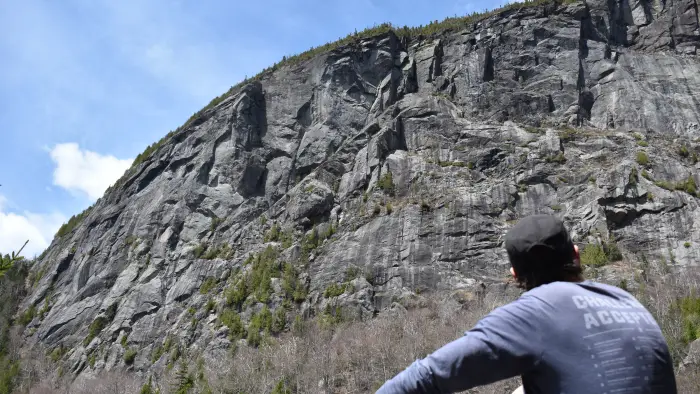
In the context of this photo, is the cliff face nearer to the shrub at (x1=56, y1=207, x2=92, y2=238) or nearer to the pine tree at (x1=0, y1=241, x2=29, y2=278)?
the shrub at (x1=56, y1=207, x2=92, y2=238)

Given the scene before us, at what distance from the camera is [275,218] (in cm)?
4084

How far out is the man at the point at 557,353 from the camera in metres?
1.64

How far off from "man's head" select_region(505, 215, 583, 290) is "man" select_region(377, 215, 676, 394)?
181mm

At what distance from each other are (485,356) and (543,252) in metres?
0.47

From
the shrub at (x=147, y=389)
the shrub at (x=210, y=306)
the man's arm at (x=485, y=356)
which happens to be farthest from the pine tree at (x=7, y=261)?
the shrub at (x=210, y=306)

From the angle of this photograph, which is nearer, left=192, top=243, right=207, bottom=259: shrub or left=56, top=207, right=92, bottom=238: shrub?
left=192, top=243, right=207, bottom=259: shrub

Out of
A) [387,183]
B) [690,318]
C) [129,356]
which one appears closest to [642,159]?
[690,318]

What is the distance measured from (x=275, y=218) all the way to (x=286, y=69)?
701 inches

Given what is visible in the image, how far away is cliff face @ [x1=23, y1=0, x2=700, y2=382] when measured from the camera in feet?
106

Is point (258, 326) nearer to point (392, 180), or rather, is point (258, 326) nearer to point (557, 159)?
point (392, 180)

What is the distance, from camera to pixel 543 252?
192 centimetres

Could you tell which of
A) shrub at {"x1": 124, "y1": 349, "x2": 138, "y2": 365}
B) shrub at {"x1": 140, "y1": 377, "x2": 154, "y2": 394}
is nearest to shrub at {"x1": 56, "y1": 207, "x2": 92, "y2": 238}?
shrub at {"x1": 124, "y1": 349, "x2": 138, "y2": 365}

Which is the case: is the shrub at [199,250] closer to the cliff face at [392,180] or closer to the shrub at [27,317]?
the cliff face at [392,180]

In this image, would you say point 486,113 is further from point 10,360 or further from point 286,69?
point 10,360
